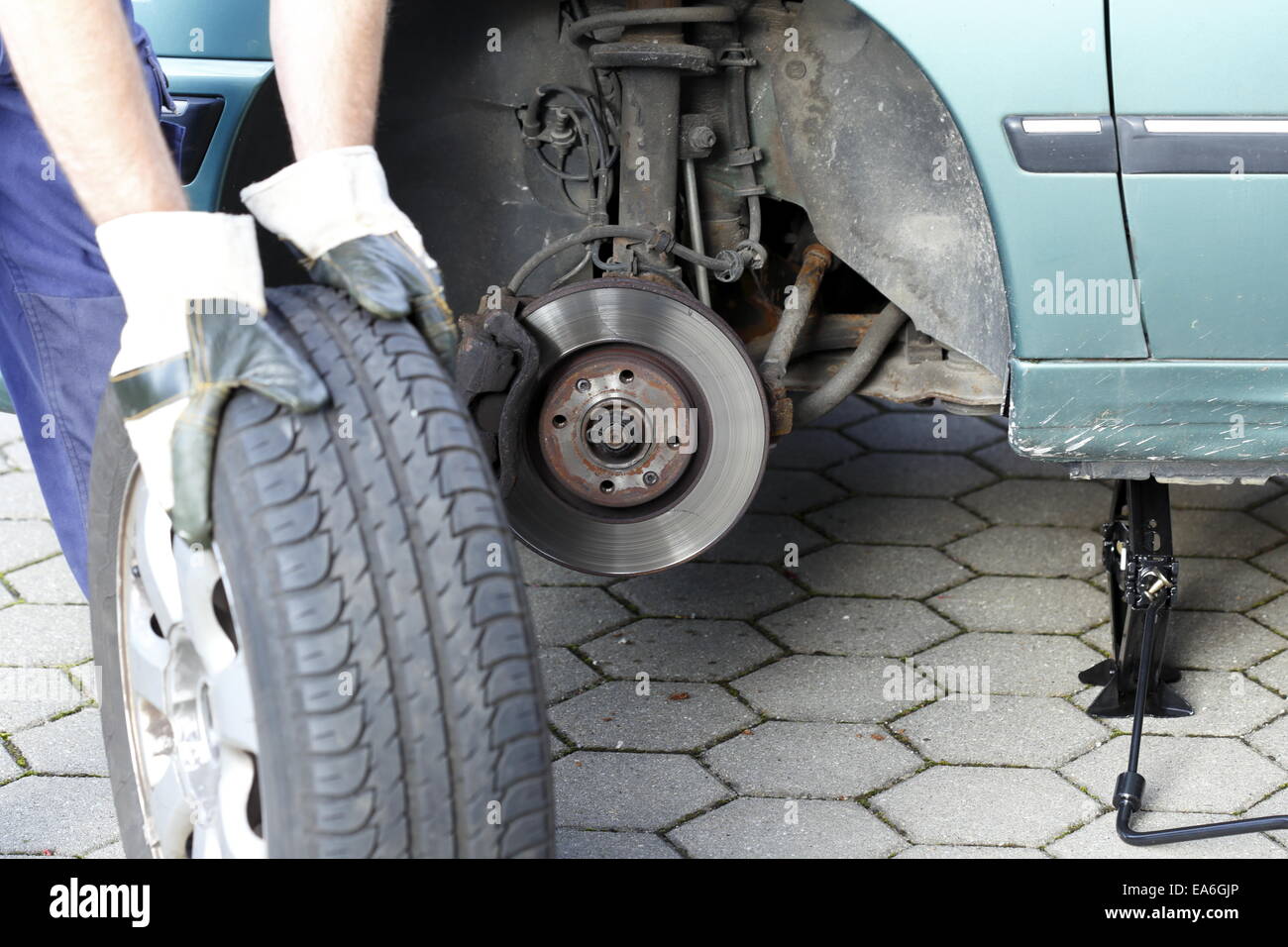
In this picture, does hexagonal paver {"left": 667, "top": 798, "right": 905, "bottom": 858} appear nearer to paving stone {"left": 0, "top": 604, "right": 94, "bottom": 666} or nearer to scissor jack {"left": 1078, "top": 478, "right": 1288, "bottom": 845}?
scissor jack {"left": 1078, "top": 478, "right": 1288, "bottom": 845}

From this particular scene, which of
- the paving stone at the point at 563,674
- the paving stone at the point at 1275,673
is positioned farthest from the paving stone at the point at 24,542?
the paving stone at the point at 1275,673

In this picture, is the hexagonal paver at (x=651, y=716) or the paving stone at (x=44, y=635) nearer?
the hexagonal paver at (x=651, y=716)

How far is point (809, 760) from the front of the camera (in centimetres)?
206

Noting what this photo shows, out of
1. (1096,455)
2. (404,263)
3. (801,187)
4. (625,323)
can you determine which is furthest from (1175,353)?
(404,263)

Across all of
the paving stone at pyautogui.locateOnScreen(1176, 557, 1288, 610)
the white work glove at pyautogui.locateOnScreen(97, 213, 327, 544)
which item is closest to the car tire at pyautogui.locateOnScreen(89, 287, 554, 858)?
the white work glove at pyautogui.locateOnScreen(97, 213, 327, 544)

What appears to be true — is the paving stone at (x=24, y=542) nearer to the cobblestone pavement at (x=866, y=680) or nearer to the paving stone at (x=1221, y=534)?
the cobblestone pavement at (x=866, y=680)

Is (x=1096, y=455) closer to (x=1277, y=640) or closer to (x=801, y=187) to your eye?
(x=801, y=187)

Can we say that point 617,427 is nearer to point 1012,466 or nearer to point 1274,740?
point 1274,740

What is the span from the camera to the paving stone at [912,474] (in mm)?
2906

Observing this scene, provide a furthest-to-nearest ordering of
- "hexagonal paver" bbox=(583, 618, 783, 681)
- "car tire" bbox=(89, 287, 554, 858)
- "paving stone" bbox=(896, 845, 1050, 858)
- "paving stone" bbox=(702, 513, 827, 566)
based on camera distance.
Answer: "paving stone" bbox=(702, 513, 827, 566)
"hexagonal paver" bbox=(583, 618, 783, 681)
"paving stone" bbox=(896, 845, 1050, 858)
"car tire" bbox=(89, 287, 554, 858)

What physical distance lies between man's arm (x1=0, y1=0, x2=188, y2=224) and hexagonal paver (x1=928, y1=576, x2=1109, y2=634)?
5.17 ft

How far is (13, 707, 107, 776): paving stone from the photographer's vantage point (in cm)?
204

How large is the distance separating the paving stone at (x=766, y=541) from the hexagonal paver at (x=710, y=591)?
0.12ft

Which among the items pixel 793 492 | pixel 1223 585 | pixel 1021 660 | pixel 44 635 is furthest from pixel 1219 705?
pixel 44 635
